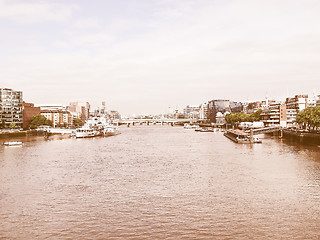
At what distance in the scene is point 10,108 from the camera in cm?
13788

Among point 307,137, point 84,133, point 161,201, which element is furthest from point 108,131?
point 161,201

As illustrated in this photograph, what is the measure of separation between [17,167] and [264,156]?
3625cm

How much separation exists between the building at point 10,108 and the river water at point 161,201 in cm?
10054

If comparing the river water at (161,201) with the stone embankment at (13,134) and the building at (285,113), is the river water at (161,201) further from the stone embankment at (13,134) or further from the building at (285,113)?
the building at (285,113)

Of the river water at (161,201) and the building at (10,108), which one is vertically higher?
the building at (10,108)

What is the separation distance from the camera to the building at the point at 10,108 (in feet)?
444

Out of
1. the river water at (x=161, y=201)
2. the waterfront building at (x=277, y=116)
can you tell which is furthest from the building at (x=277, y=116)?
the river water at (x=161, y=201)

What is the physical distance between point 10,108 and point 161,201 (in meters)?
127

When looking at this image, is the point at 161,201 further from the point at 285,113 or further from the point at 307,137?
the point at 285,113

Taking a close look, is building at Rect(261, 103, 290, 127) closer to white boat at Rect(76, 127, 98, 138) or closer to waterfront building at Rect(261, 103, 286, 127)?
waterfront building at Rect(261, 103, 286, 127)

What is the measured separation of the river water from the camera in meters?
20.5

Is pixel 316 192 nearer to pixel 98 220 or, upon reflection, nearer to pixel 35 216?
pixel 98 220

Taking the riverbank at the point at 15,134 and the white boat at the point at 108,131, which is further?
the white boat at the point at 108,131

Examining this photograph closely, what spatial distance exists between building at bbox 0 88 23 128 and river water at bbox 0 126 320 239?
100540 millimetres
